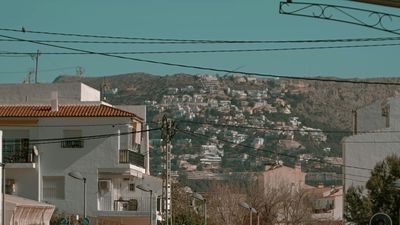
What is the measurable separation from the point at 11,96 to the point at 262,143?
4490 inches

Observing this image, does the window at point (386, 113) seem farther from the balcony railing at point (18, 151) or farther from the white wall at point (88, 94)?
the balcony railing at point (18, 151)

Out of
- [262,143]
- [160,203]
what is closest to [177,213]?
[160,203]

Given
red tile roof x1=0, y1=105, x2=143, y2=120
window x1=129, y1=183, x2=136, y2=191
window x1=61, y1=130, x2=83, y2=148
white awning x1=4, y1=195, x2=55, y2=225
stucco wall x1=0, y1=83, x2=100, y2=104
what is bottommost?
white awning x1=4, y1=195, x2=55, y2=225

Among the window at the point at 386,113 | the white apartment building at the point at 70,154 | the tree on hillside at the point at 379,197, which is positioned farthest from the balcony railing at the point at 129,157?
the window at the point at 386,113

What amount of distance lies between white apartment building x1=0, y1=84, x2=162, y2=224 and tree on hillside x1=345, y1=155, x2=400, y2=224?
14083mm

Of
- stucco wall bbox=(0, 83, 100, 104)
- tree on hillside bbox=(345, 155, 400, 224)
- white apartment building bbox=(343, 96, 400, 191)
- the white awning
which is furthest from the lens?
white apartment building bbox=(343, 96, 400, 191)

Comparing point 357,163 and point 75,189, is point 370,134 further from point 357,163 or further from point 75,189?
point 75,189

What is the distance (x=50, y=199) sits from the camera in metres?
72.1

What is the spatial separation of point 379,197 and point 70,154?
1989cm

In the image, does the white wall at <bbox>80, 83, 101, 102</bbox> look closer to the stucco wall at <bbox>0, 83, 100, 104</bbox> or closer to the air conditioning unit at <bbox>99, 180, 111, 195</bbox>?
the stucco wall at <bbox>0, 83, 100, 104</bbox>

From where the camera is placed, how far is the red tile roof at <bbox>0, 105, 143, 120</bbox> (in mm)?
72562

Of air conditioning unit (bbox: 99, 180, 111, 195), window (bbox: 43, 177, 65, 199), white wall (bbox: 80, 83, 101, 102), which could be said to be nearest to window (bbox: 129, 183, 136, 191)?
air conditioning unit (bbox: 99, 180, 111, 195)

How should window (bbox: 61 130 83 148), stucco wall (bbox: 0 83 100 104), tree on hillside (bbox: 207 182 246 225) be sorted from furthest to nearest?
1. tree on hillside (bbox: 207 182 246 225)
2. stucco wall (bbox: 0 83 100 104)
3. window (bbox: 61 130 83 148)

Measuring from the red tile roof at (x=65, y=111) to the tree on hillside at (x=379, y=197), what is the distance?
53.5ft
